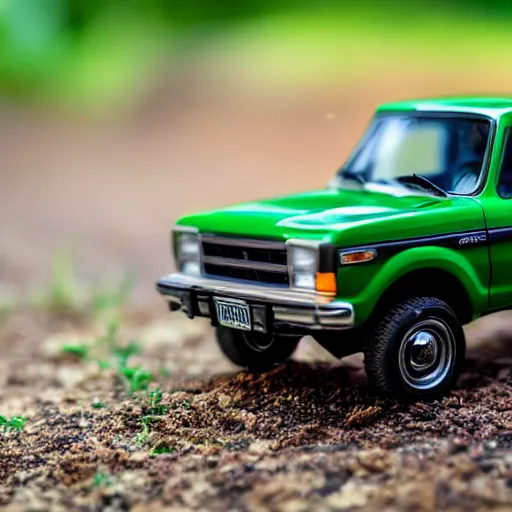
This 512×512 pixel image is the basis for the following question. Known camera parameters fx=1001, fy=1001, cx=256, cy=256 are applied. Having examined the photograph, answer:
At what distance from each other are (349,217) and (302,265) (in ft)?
1.44

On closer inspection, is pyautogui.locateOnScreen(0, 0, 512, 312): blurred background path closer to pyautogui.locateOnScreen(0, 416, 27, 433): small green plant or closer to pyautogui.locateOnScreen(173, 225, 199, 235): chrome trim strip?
pyautogui.locateOnScreen(173, 225, 199, 235): chrome trim strip

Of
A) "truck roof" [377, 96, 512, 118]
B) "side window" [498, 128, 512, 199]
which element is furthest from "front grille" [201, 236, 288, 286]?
"truck roof" [377, 96, 512, 118]

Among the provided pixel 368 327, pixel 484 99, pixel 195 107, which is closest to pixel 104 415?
pixel 368 327

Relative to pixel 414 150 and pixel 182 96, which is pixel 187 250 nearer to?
pixel 414 150

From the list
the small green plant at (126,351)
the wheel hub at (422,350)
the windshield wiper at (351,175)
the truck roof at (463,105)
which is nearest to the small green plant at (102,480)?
the wheel hub at (422,350)

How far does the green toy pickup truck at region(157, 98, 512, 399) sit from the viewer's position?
6082 mm

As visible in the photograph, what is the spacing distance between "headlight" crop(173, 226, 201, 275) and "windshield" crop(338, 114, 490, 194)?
143 centimetres

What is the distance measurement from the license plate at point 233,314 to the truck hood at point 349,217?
0.45m

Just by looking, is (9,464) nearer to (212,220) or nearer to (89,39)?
A: (212,220)

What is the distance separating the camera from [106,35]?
26922mm

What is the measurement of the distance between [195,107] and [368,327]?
1740cm

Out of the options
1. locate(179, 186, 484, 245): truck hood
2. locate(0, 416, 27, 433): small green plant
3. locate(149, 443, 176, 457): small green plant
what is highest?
locate(179, 186, 484, 245): truck hood

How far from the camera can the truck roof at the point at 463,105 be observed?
7039 millimetres

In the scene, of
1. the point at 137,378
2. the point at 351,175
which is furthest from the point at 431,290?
the point at 137,378
